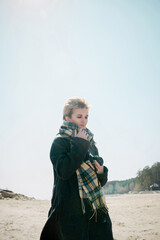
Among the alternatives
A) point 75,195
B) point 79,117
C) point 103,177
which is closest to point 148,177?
point 103,177

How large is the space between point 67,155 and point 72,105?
70 cm

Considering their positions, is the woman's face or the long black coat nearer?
the long black coat

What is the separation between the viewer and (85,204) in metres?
1.89

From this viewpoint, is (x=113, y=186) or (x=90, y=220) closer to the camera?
(x=90, y=220)

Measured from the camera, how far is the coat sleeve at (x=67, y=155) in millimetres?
1822

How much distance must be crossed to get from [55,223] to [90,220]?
36 cm

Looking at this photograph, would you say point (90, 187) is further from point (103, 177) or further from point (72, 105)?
point (72, 105)

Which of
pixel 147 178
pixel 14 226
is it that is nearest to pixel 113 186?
pixel 147 178

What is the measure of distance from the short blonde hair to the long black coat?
455mm

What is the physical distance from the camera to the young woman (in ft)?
5.93

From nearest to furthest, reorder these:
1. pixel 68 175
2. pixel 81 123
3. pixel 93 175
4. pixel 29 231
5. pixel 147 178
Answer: pixel 68 175, pixel 93 175, pixel 81 123, pixel 29 231, pixel 147 178

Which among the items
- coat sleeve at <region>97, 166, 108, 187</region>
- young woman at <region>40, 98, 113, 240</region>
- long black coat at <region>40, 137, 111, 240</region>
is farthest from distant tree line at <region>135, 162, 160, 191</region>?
long black coat at <region>40, 137, 111, 240</region>

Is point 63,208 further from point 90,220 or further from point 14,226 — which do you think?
point 14,226

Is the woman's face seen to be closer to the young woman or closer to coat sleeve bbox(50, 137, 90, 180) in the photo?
the young woman
